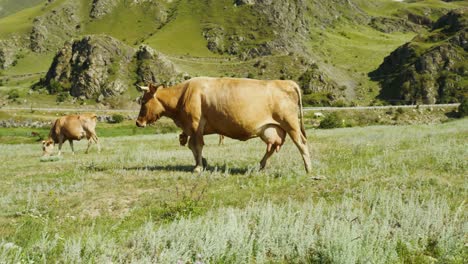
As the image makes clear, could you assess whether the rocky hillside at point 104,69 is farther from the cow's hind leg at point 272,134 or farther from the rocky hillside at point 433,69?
the cow's hind leg at point 272,134

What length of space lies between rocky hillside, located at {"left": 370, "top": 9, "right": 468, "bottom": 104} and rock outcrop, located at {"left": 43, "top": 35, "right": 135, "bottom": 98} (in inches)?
3859

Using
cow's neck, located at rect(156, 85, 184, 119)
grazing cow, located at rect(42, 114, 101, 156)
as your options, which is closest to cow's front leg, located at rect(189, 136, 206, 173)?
cow's neck, located at rect(156, 85, 184, 119)

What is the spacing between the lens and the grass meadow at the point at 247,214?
5176 millimetres

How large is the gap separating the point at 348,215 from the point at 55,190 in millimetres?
7754

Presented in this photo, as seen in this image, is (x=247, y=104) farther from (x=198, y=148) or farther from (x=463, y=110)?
(x=463, y=110)

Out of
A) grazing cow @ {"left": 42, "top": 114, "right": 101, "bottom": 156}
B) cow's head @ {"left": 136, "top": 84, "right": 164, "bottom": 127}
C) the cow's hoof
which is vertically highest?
cow's head @ {"left": 136, "top": 84, "right": 164, "bottom": 127}

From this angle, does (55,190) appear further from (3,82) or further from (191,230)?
(3,82)

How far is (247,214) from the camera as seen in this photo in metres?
6.95

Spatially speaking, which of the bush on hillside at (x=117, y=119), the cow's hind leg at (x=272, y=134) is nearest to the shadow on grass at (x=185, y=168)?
the cow's hind leg at (x=272, y=134)

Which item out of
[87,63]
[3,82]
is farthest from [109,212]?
[3,82]

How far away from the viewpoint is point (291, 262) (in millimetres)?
5324

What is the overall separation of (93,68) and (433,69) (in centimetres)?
12072

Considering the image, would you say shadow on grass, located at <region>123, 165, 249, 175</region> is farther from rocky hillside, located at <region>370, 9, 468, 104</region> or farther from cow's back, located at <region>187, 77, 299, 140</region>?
rocky hillside, located at <region>370, 9, 468, 104</region>

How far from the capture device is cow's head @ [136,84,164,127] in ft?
45.0
